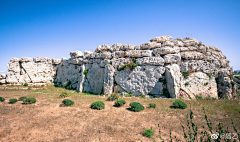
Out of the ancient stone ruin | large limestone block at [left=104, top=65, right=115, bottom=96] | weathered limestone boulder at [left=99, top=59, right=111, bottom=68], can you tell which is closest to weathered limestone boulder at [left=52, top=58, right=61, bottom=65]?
the ancient stone ruin

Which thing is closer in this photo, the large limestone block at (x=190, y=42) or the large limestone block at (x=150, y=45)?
the large limestone block at (x=150, y=45)

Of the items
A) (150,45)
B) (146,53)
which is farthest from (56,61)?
(150,45)

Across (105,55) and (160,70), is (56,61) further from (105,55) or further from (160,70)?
(160,70)

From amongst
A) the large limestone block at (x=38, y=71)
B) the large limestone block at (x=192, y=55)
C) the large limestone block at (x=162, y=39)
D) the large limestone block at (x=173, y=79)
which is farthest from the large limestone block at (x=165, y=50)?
the large limestone block at (x=38, y=71)

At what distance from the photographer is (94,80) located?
58.6 feet

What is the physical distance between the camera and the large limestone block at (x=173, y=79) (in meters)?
13.0

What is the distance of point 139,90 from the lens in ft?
47.8

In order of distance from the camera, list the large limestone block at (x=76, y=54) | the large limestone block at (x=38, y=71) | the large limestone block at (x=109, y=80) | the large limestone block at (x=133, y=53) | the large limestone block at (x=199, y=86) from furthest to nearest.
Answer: the large limestone block at (x=38, y=71), the large limestone block at (x=76, y=54), the large limestone block at (x=109, y=80), the large limestone block at (x=133, y=53), the large limestone block at (x=199, y=86)

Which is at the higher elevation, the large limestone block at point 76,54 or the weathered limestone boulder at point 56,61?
the large limestone block at point 76,54

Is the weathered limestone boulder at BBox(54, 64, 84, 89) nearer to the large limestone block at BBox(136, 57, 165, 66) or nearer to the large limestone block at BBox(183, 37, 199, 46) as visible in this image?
the large limestone block at BBox(136, 57, 165, 66)

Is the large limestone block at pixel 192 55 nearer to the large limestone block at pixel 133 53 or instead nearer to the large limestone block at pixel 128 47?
the large limestone block at pixel 133 53

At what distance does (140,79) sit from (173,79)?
377 centimetres

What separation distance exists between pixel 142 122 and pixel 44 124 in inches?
224

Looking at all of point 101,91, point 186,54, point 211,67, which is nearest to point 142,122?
point 101,91
